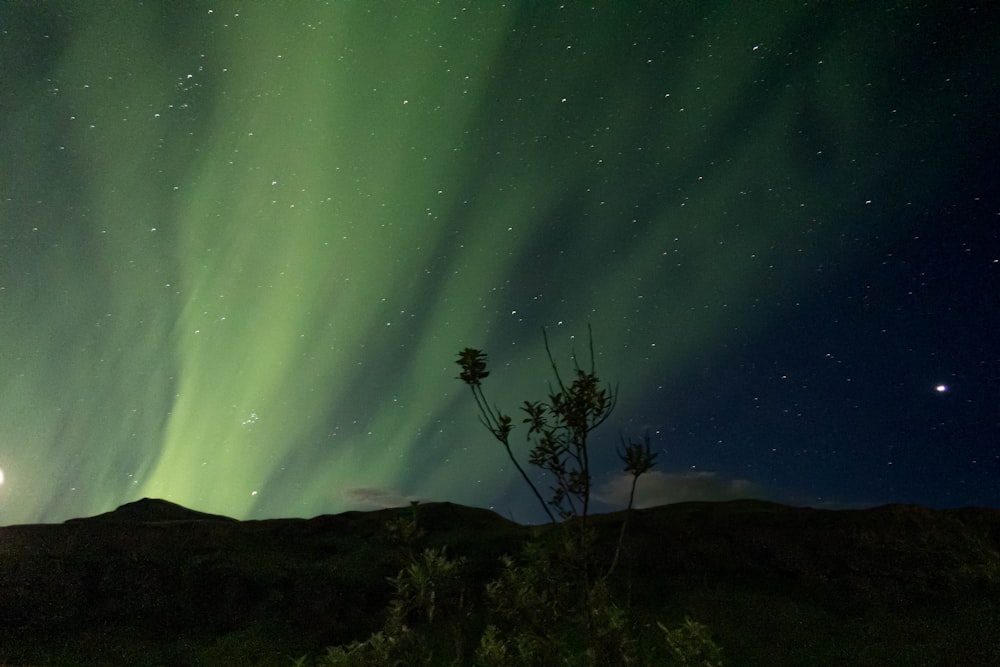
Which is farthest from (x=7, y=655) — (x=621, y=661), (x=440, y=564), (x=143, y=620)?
(x=621, y=661)

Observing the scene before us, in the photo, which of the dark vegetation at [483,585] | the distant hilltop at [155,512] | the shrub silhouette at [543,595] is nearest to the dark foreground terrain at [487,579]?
the dark vegetation at [483,585]

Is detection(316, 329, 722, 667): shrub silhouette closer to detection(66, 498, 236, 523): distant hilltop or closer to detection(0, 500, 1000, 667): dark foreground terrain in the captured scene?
detection(0, 500, 1000, 667): dark foreground terrain

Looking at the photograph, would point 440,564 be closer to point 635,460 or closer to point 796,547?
point 635,460

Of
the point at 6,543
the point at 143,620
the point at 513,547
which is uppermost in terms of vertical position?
the point at 6,543

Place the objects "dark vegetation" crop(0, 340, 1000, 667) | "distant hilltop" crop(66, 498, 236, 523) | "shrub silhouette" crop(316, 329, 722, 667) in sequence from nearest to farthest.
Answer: "shrub silhouette" crop(316, 329, 722, 667), "dark vegetation" crop(0, 340, 1000, 667), "distant hilltop" crop(66, 498, 236, 523)

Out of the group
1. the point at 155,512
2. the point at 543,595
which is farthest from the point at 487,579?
the point at 155,512

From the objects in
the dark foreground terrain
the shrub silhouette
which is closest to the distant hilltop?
the dark foreground terrain

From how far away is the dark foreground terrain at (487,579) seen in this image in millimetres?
28781

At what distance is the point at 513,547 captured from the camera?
134 feet

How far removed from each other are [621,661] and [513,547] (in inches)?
1325

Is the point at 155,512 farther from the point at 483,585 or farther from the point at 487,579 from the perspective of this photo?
the point at 483,585

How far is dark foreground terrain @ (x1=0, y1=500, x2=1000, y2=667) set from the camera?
28781mm

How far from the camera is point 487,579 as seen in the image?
36125mm

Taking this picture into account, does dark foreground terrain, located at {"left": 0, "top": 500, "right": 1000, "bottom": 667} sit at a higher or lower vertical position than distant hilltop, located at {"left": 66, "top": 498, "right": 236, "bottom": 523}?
lower
